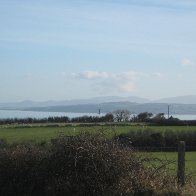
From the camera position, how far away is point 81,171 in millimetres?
11664

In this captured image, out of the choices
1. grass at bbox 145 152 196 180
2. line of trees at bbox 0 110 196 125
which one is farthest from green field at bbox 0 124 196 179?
line of trees at bbox 0 110 196 125

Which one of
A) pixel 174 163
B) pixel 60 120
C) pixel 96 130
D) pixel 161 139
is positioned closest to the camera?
pixel 96 130

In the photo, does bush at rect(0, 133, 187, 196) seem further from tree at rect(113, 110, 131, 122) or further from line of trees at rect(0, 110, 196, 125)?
tree at rect(113, 110, 131, 122)

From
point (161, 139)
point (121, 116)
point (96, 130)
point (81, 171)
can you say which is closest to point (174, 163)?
point (96, 130)

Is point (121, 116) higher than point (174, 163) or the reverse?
higher

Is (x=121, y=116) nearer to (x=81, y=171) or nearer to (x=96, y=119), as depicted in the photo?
(x=96, y=119)

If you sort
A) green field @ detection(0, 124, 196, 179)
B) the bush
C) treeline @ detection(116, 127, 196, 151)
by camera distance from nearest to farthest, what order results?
the bush, green field @ detection(0, 124, 196, 179), treeline @ detection(116, 127, 196, 151)

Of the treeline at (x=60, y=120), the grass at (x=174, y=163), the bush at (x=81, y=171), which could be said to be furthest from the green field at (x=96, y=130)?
the treeline at (x=60, y=120)

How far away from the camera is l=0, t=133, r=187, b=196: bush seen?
11461 mm

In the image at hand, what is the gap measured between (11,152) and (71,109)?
128 m

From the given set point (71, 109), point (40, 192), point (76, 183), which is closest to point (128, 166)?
point (76, 183)

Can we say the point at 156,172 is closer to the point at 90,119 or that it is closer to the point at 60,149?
the point at 60,149

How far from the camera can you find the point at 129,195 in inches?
442

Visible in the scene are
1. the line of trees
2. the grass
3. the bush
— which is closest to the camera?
the bush
